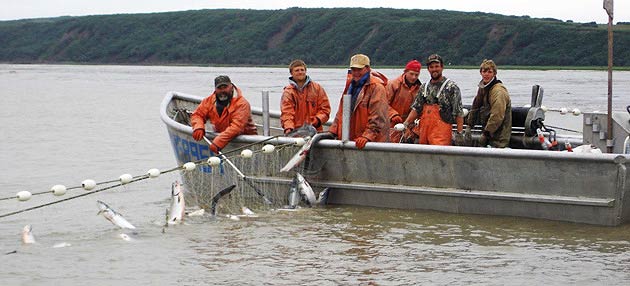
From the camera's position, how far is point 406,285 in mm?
7738

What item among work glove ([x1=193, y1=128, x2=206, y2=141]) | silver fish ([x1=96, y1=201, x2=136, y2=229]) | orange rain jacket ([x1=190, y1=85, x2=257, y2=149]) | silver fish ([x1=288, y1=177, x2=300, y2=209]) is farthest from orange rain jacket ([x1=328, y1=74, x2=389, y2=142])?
silver fish ([x1=96, y1=201, x2=136, y2=229])

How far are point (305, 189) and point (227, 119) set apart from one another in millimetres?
1233

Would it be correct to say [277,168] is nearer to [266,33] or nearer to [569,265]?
[569,265]

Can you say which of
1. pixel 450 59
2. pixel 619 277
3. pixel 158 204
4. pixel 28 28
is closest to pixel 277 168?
pixel 158 204

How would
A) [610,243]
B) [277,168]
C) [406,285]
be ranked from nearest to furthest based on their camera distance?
[406,285]
[610,243]
[277,168]

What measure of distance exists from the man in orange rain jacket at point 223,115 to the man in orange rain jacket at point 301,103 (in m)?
0.41

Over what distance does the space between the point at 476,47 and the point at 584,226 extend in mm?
76733

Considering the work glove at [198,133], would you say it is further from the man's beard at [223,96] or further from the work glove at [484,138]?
the work glove at [484,138]

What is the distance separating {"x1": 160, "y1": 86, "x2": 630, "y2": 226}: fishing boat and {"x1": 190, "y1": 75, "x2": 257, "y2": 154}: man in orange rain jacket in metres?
0.14

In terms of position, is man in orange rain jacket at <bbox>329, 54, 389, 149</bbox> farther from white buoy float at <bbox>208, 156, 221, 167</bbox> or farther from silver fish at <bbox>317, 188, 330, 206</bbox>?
white buoy float at <bbox>208, 156, 221, 167</bbox>

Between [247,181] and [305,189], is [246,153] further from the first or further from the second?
[305,189]

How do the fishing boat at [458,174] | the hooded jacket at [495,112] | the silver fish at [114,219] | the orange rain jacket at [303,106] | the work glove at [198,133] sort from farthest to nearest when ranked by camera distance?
1. the orange rain jacket at [303,106]
2. the work glove at [198,133]
3. the hooded jacket at [495,112]
4. the silver fish at [114,219]
5. the fishing boat at [458,174]

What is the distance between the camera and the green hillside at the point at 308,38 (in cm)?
8200

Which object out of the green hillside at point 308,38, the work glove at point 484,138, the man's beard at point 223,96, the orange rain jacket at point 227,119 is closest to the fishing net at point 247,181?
the orange rain jacket at point 227,119
